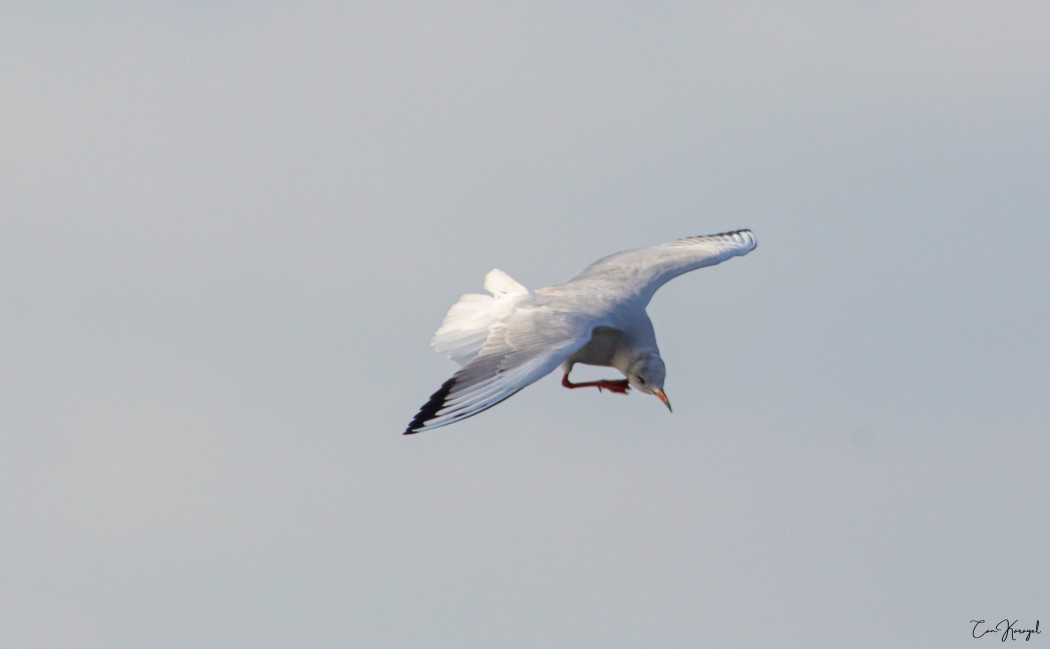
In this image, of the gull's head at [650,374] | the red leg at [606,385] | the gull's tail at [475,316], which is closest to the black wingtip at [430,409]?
the gull's tail at [475,316]

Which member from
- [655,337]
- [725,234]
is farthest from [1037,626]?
[725,234]

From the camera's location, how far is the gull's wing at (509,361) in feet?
44.0

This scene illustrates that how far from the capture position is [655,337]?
56.0 feet

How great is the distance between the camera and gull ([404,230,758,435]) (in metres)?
13.8

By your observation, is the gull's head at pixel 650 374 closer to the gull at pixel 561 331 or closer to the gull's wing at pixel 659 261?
the gull at pixel 561 331

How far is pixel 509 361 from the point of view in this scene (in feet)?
47.1

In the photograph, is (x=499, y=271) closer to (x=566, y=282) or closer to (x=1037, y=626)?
(x=566, y=282)

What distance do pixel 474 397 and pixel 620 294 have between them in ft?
12.6

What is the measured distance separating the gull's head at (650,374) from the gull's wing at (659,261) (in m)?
0.99

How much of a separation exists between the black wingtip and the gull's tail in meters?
1.14

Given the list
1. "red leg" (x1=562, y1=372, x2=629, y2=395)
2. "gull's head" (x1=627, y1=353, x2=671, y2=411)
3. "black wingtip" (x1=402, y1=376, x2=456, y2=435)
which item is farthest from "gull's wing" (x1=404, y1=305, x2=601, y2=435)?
"red leg" (x1=562, y1=372, x2=629, y2=395)

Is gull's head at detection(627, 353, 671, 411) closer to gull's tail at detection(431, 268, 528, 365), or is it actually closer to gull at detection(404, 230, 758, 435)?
gull at detection(404, 230, 758, 435)

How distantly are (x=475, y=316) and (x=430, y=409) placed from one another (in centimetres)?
303

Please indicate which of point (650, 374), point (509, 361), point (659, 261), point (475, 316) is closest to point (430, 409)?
point (509, 361)
